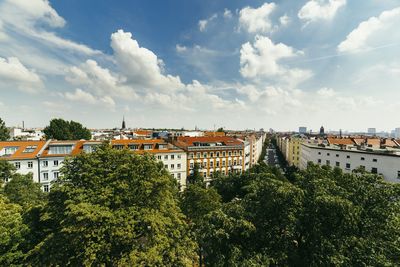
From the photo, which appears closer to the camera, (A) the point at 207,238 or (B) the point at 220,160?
(A) the point at 207,238

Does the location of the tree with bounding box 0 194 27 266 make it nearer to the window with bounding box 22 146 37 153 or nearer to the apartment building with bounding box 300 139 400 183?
the window with bounding box 22 146 37 153

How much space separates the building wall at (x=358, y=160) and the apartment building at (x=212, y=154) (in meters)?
22.6

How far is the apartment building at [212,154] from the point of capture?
5778 cm

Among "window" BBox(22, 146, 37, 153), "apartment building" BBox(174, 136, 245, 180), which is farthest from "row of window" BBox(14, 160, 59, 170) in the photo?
"apartment building" BBox(174, 136, 245, 180)

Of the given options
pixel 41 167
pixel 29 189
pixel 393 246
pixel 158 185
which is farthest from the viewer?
pixel 41 167

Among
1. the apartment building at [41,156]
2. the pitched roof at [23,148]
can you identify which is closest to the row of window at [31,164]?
the apartment building at [41,156]

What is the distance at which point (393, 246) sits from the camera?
9.90 metres

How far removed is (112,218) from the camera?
13484 mm

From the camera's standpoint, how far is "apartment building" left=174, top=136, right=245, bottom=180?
2275 inches

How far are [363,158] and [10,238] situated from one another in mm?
59087

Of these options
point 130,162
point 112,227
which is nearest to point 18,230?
point 112,227

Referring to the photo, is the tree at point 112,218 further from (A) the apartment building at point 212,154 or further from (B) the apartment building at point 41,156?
(A) the apartment building at point 212,154

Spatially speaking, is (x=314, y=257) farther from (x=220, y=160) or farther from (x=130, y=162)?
(x=220, y=160)

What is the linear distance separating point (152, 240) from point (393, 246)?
14.6 m
